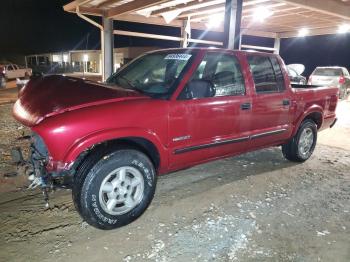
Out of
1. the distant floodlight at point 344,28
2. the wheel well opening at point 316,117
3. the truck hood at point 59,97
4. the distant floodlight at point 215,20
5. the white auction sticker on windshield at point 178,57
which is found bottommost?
the wheel well opening at point 316,117

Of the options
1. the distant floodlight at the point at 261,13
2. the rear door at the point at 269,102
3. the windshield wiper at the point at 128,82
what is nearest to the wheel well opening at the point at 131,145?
the windshield wiper at the point at 128,82

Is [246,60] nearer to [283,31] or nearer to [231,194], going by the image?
[231,194]

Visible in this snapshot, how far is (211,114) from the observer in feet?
12.1

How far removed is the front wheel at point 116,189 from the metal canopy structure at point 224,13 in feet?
14.3

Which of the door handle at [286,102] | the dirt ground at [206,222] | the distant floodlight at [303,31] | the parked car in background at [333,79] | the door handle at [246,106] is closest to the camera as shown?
the dirt ground at [206,222]

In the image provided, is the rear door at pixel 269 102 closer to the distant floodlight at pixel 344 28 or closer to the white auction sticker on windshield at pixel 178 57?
the white auction sticker on windshield at pixel 178 57

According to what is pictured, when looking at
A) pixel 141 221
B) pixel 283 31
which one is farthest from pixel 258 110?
pixel 283 31

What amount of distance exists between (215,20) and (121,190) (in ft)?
31.5

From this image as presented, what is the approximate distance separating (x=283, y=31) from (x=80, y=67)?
108 ft

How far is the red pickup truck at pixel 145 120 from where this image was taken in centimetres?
284

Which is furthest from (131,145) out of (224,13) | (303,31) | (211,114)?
(303,31)

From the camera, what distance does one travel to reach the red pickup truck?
2839 millimetres

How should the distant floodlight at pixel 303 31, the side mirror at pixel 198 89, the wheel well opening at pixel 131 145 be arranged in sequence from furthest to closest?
the distant floodlight at pixel 303 31 → the side mirror at pixel 198 89 → the wheel well opening at pixel 131 145

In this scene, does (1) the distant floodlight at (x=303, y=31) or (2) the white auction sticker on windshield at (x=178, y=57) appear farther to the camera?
(1) the distant floodlight at (x=303, y=31)
